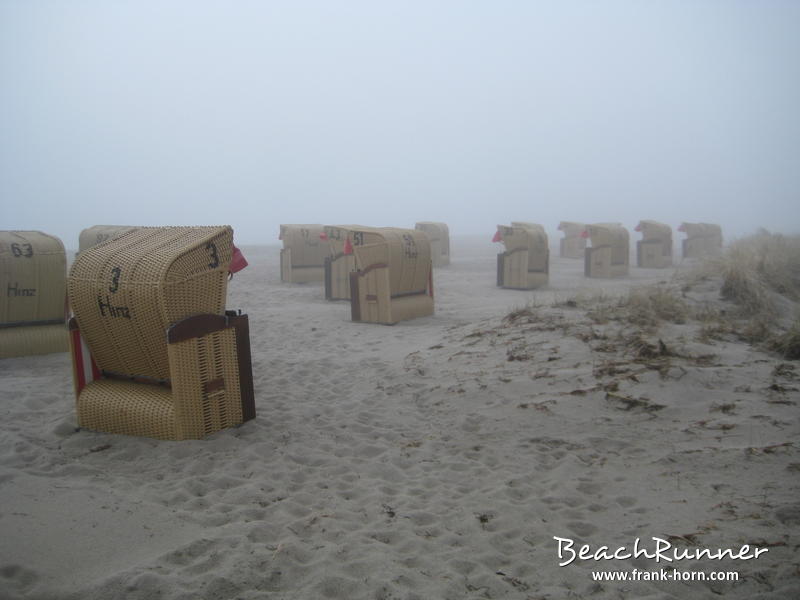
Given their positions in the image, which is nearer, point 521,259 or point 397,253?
point 397,253

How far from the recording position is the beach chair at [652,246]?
21.5m

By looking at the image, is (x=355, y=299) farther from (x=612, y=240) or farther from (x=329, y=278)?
(x=612, y=240)

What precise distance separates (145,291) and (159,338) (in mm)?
353

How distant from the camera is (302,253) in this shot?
15727 mm

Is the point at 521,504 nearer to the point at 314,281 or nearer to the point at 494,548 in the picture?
the point at 494,548

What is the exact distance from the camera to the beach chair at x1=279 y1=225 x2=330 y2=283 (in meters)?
15.7

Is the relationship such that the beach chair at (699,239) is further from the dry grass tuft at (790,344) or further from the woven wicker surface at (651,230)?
the dry grass tuft at (790,344)

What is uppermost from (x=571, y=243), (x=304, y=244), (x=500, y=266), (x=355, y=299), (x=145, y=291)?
(x=145, y=291)

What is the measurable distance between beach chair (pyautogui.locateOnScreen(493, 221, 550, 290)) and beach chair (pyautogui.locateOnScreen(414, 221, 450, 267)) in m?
5.41

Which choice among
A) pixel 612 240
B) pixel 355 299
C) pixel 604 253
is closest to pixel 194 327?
pixel 355 299

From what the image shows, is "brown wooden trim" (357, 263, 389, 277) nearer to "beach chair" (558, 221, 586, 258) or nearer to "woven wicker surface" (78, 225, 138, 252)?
"woven wicker surface" (78, 225, 138, 252)

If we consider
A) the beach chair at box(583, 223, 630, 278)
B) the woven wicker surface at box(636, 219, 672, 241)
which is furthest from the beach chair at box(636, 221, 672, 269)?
the beach chair at box(583, 223, 630, 278)

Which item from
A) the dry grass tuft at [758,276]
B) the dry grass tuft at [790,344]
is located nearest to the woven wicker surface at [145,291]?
the dry grass tuft at [790,344]

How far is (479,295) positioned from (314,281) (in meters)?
4.73
